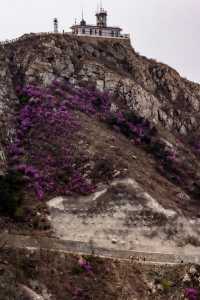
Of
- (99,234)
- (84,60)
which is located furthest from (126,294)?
(84,60)

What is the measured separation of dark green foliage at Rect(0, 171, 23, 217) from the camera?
70500 mm

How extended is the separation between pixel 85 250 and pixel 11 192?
1134cm

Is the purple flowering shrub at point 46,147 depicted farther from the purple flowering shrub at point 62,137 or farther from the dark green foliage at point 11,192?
the dark green foliage at point 11,192

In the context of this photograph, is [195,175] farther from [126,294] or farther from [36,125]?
[126,294]

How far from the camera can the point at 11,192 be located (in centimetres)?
7331

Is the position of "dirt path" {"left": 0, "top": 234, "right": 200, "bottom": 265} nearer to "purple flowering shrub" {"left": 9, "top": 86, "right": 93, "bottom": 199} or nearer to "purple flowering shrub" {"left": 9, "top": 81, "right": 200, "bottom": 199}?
"purple flowering shrub" {"left": 9, "top": 86, "right": 93, "bottom": 199}

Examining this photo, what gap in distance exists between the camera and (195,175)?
88250mm

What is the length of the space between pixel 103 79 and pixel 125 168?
Answer: 21069 mm

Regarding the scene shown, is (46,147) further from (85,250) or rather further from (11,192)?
(85,250)

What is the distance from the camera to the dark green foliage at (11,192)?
7050 cm

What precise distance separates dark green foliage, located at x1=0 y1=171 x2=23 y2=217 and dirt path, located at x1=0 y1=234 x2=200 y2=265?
5.96 meters

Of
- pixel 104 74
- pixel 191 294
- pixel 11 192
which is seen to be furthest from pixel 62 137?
pixel 191 294

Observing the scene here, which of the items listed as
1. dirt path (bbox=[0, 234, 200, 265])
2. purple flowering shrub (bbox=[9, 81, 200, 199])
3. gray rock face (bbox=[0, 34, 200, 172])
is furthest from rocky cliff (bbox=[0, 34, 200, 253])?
dirt path (bbox=[0, 234, 200, 265])

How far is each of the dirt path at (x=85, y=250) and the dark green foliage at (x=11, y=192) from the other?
596 centimetres
